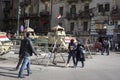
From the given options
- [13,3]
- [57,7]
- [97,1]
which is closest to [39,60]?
[97,1]

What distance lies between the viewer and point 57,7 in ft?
233

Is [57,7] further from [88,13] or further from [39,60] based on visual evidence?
[39,60]

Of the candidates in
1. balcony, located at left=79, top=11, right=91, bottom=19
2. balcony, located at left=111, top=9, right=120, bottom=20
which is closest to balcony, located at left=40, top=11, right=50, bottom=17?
balcony, located at left=79, top=11, right=91, bottom=19

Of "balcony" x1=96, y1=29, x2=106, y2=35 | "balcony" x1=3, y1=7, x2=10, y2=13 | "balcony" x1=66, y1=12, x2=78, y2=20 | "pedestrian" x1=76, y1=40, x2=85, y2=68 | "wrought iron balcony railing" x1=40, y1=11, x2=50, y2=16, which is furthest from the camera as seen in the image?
"balcony" x1=3, y1=7, x2=10, y2=13

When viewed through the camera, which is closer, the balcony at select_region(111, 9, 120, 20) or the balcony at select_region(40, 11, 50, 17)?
the balcony at select_region(111, 9, 120, 20)

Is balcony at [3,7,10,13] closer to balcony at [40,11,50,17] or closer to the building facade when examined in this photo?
the building facade

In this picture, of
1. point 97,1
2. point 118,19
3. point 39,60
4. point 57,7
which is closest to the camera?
point 39,60

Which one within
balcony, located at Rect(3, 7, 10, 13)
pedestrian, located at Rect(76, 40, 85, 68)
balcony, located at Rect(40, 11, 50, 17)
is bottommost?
pedestrian, located at Rect(76, 40, 85, 68)

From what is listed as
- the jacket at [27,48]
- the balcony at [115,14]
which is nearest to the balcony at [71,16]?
the balcony at [115,14]

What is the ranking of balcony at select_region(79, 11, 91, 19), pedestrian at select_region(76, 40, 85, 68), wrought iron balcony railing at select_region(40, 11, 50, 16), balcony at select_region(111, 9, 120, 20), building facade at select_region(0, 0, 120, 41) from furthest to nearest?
wrought iron balcony railing at select_region(40, 11, 50, 16) < balcony at select_region(79, 11, 91, 19) < building facade at select_region(0, 0, 120, 41) < balcony at select_region(111, 9, 120, 20) < pedestrian at select_region(76, 40, 85, 68)

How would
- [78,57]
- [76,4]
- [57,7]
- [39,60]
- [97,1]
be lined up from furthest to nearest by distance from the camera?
[57,7] → [76,4] → [97,1] → [39,60] → [78,57]

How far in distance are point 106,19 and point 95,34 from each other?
314cm

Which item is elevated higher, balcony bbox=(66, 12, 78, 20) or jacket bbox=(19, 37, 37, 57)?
balcony bbox=(66, 12, 78, 20)

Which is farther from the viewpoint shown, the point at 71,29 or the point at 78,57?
the point at 71,29
